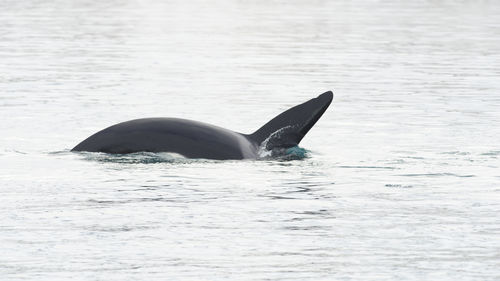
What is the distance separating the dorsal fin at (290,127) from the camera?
17438 mm

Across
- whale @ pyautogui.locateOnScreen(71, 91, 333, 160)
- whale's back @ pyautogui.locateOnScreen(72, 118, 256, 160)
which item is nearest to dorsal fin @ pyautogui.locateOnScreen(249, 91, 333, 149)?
whale @ pyautogui.locateOnScreen(71, 91, 333, 160)

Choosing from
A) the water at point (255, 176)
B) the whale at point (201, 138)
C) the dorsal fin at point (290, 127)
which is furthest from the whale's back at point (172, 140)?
the dorsal fin at point (290, 127)

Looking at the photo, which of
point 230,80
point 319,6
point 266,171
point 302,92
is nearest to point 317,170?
point 266,171

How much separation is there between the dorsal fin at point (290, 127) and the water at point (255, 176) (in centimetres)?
44

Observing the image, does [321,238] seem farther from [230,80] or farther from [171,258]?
[230,80]

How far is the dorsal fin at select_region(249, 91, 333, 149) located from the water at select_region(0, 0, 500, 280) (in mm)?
442

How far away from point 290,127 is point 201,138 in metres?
1.34

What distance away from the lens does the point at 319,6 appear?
289 ft

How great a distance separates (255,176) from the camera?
1579 centimetres

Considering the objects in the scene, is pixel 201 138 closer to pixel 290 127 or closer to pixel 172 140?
pixel 172 140

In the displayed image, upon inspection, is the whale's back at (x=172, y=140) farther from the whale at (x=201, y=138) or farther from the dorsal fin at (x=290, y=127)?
the dorsal fin at (x=290, y=127)

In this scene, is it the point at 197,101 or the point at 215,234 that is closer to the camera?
the point at 215,234

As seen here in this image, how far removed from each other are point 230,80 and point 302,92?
269cm

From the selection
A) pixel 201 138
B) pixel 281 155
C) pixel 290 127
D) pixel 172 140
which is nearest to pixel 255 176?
pixel 201 138
